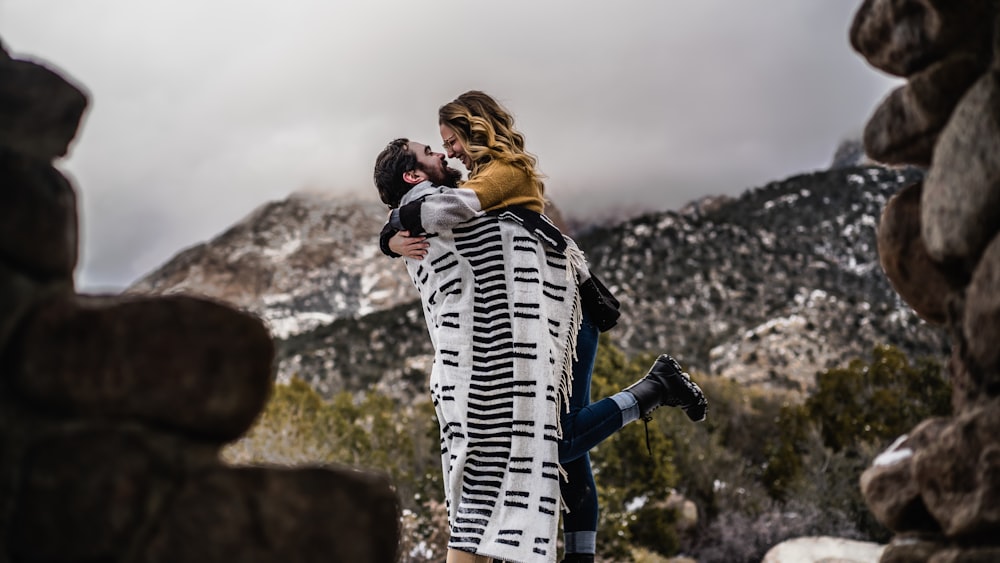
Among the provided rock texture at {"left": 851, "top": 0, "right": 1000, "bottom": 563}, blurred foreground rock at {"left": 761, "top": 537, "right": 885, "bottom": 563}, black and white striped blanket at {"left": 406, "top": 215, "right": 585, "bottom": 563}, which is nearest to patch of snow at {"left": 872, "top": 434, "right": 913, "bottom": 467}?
rock texture at {"left": 851, "top": 0, "right": 1000, "bottom": 563}

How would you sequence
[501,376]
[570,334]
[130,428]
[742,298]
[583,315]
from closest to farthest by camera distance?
[130,428] → [501,376] → [570,334] → [583,315] → [742,298]

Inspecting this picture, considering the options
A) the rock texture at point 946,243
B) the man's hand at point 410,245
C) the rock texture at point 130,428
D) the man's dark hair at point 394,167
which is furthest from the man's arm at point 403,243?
the rock texture at point 130,428

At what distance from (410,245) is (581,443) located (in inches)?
34.3

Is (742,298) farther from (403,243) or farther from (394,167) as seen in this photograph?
(403,243)

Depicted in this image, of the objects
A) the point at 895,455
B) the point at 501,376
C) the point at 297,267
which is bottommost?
the point at 895,455

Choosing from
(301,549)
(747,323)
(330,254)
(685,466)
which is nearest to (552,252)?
(301,549)

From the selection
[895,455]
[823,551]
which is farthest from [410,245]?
[823,551]

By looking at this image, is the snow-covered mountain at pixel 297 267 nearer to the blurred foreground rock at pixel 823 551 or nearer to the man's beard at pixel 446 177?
the blurred foreground rock at pixel 823 551

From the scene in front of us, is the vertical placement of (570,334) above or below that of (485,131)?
below

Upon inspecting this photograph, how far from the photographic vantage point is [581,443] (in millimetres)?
3123

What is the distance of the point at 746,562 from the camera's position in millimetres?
7371

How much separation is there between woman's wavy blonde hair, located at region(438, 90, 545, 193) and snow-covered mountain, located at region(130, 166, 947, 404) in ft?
63.3

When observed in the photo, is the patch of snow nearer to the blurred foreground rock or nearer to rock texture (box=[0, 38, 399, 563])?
rock texture (box=[0, 38, 399, 563])

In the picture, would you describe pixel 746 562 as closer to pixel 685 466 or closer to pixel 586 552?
pixel 685 466
